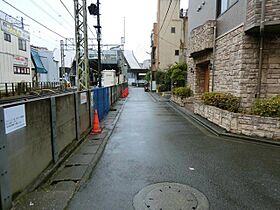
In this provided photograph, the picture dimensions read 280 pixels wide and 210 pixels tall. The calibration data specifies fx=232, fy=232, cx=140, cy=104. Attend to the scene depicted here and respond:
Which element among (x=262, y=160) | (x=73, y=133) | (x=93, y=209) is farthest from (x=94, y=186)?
(x=262, y=160)

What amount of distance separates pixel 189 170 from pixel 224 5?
371 inches

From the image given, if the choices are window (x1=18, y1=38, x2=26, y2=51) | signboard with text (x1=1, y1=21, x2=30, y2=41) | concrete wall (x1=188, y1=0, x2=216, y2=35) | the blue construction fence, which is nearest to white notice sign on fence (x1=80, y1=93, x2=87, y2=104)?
the blue construction fence

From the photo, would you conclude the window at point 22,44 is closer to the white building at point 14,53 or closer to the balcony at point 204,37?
the white building at point 14,53

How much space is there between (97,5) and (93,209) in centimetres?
1436

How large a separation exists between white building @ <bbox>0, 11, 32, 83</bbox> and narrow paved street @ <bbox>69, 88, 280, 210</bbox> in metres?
22.6

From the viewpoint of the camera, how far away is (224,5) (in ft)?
36.6

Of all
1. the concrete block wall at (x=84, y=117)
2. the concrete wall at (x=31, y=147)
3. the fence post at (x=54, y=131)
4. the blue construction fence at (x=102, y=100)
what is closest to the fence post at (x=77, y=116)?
the concrete block wall at (x=84, y=117)

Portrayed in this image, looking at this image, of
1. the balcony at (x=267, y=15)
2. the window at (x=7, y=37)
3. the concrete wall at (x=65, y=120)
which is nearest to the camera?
the concrete wall at (x=65, y=120)

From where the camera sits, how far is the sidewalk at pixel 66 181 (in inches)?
128

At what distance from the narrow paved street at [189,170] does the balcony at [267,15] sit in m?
3.93

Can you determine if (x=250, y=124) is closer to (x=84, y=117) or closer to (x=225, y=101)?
(x=225, y=101)

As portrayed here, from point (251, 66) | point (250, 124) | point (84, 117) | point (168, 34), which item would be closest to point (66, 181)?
point (84, 117)

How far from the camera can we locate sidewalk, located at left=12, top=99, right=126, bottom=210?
3.25 meters

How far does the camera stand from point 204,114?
10234 mm
